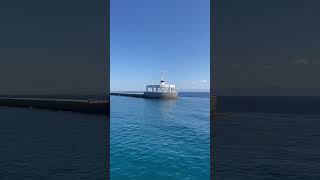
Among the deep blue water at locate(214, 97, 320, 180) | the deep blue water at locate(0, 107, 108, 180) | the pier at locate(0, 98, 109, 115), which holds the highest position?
the pier at locate(0, 98, 109, 115)

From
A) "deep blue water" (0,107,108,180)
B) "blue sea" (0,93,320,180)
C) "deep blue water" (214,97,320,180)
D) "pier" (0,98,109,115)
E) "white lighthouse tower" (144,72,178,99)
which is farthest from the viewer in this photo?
"white lighthouse tower" (144,72,178,99)

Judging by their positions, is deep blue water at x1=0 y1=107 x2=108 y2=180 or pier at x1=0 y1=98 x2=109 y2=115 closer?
deep blue water at x1=0 y1=107 x2=108 y2=180

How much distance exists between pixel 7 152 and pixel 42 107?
48339 millimetres

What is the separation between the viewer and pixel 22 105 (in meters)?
69.4

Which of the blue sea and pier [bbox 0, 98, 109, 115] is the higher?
pier [bbox 0, 98, 109, 115]

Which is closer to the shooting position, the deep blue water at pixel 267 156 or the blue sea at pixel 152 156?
the blue sea at pixel 152 156

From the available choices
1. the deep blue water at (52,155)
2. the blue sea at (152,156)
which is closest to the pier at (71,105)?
the blue sea at (152,156)

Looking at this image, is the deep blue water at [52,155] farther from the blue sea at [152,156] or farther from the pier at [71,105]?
the pier at [71,105]

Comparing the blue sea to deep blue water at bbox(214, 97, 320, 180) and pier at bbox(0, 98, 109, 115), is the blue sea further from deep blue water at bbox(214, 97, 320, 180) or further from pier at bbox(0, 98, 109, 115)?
pier at bbox(0, 98, 109, 115)

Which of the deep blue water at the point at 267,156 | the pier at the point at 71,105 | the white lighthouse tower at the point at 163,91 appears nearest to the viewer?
the deep blue water at the point at 267,156

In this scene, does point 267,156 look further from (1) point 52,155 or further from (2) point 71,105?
(2) point 71,105

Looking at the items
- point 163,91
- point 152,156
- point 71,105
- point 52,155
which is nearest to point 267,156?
point 152,156

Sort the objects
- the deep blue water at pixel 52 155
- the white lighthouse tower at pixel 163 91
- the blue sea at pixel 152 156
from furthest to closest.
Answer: the white lighthouse tower at pixel 163 91 < the blue sea at pixel 152 156 < the deep blue water at pixel 52 155

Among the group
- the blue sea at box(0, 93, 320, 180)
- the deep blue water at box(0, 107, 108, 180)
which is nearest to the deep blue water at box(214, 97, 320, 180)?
the blue sea at box(0, 93, 320, 180)
